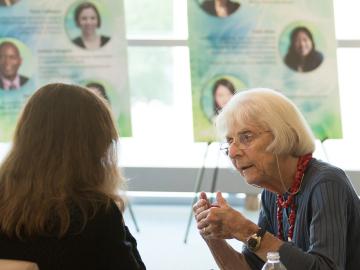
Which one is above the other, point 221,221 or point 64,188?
point 64,188

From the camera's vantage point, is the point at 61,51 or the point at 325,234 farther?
the point at 61,51

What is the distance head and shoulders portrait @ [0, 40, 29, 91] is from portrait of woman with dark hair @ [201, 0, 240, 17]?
140 cm

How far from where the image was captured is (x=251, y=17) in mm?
4449

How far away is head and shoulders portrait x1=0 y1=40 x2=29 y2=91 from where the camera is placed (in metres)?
4.60

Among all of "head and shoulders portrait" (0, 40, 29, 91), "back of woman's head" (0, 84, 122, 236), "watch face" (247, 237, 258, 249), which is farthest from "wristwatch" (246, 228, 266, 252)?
"head and shoulders portrait" (0, 40, 29, 91)

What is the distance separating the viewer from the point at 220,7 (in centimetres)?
445

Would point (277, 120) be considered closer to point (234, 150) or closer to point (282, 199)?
point (234, 150)

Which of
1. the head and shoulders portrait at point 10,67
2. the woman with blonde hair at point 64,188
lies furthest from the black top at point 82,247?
the head and shoulders portrait at point 10,67

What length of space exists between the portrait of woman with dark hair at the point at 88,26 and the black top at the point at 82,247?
2.98m

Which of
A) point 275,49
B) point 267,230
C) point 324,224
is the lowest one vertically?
point 267,230

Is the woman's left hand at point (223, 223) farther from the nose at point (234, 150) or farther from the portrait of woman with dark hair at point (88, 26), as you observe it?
the portrait of woman with dark hair at point (88, 26)

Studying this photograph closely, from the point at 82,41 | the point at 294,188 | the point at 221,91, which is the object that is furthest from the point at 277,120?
the point at 82,41

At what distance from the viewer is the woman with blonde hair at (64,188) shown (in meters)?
1.68

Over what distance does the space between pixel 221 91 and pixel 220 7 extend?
590mm
